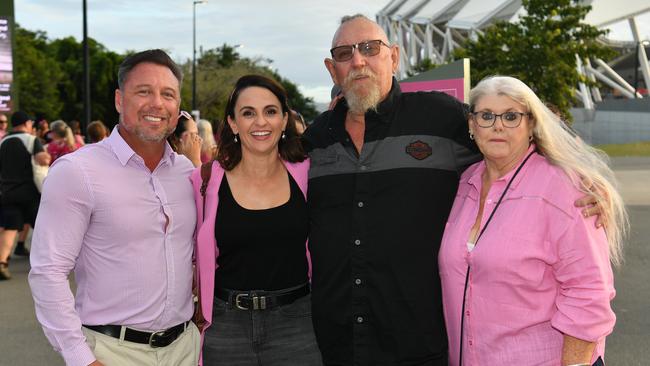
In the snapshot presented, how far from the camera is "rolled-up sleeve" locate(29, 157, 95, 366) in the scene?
2568 millimetres

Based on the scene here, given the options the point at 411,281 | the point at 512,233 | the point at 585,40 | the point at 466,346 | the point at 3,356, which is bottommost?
the point at 3,356

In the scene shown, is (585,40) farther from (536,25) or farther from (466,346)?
(466,346)

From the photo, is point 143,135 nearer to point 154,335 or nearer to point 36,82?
point 154,335

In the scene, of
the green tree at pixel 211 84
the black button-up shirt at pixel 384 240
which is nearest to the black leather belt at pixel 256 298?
the black button-up shirt at pixel 384 240

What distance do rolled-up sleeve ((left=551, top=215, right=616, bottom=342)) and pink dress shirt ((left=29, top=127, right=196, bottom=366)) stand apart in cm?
167

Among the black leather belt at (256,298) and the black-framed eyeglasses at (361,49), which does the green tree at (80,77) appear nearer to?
the black-framed eyeglasses at (361,49)

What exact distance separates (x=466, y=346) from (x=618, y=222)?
0.92 meters

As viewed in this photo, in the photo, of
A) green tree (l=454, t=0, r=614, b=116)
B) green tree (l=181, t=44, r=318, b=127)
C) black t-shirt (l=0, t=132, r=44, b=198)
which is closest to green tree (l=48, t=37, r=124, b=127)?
green tree (l=181, t=44, r=318, b=127)

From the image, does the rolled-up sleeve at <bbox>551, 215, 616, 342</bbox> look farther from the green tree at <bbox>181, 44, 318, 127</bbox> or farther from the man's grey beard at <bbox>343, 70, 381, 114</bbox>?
the green tree at <bbox>181, 44, 318, 127</bbox>

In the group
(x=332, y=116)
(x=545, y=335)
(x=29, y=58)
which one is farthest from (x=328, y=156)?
(x=29, y=58)

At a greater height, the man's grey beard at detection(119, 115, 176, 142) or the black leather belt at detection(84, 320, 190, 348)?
the man's grey beard at detection(119, 115, 176, 142)

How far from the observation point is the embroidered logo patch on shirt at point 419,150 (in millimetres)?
3225

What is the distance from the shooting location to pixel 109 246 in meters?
2.71

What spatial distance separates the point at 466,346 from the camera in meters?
2.92
